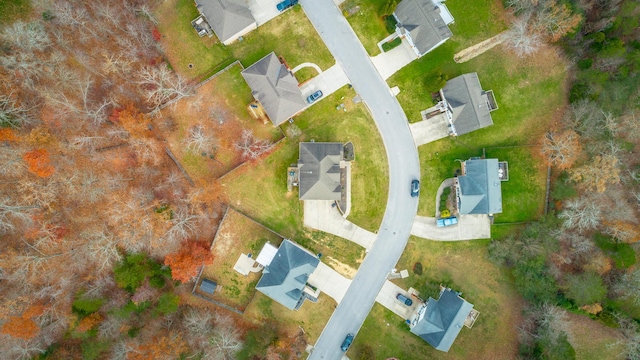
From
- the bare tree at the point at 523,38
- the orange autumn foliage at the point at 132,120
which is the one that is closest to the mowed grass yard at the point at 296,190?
the orange autumn foliage at the point at 132,120

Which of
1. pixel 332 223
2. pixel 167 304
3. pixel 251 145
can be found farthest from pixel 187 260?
pixel 332 223

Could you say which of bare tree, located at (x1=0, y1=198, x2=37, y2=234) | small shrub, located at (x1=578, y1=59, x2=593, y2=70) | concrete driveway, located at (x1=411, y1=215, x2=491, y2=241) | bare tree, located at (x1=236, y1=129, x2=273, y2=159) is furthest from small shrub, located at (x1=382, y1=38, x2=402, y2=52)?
bare tree, located at (x1=0, y1=198, x2=37, y2=234)

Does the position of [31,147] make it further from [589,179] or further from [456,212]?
[589,179]

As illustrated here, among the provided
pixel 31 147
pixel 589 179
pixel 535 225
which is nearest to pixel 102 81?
pixel 31 147

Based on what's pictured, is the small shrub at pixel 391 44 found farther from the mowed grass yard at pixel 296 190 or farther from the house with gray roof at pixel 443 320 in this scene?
the house with gray roof at pixel 443 320

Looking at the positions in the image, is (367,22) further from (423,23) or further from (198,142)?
(198,142)

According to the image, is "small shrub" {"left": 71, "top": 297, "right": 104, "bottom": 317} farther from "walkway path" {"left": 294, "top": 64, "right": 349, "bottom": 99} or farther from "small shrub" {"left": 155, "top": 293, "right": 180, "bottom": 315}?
"walkway path" {"left": 294, "top": 64, "right": 349, "bottom": 99}

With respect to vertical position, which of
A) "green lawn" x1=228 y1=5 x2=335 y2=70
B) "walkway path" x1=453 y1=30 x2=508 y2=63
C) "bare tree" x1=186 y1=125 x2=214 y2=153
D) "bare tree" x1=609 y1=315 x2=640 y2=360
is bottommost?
"bare tree" x1=609 y1=315 x2=640 y2=360
